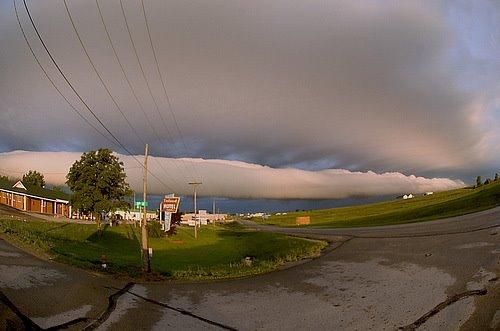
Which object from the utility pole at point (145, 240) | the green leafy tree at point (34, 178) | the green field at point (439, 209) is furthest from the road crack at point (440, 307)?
the green leafy tree at point (34, 178)

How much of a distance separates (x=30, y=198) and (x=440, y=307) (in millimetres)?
75676

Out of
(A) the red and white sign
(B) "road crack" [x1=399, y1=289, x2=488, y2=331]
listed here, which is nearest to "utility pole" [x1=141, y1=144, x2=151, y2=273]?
(B) "road crack" [x1=399, y1=289, x2=488, y2=331]

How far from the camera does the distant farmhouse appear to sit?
67500mm

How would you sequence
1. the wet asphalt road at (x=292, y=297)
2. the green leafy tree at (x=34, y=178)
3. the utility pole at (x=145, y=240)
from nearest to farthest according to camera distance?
the wet asphalt road at (x=292, y=297)
the utility pole at (x=145, y=240)
the green leafy tree at (x=34, y=178)

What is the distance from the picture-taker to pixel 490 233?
51.8 ft

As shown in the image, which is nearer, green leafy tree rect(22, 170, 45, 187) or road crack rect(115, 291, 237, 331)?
road crack rect(115, 291, 237, 331)

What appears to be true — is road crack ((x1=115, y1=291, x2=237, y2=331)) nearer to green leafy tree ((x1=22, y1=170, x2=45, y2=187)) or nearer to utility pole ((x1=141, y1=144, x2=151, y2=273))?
utility pole ((x1=141, y1=144, x2=151, y2=273))

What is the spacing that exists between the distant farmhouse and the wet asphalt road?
60.8 metres

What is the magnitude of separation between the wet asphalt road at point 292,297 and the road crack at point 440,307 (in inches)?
0.9

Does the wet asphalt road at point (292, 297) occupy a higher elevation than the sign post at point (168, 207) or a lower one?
lower

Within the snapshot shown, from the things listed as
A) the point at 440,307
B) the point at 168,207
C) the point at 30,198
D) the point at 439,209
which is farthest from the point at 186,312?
the point at 30,198

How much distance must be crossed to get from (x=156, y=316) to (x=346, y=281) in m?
5.92

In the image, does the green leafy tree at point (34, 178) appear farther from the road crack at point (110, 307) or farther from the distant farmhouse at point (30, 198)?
the road crack at point (110, 307)

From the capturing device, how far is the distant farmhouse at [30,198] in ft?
221
